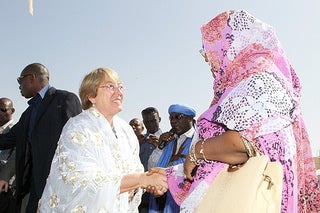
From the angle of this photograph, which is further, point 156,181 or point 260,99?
point 156,181

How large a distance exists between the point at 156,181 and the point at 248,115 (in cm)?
130

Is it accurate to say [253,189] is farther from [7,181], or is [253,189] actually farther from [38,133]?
[7,181]

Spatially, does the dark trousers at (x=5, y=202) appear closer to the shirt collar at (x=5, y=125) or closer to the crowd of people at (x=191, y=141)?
the crowd of people at (x=191, y=141)

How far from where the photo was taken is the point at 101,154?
9.71 feet

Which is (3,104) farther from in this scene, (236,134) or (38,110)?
(236,134)

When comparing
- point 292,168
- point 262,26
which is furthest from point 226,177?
point 262,26

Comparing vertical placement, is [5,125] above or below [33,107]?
below

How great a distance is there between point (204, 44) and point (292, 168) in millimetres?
986

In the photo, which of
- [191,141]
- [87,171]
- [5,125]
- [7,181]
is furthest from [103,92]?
[5,125]

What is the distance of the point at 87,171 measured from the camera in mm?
2846

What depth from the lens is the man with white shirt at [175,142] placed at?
5695 mm

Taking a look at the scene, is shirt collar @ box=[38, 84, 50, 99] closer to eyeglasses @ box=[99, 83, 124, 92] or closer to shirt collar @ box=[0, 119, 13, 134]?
eyeglasses @ box=[99, 83, 124, 92]

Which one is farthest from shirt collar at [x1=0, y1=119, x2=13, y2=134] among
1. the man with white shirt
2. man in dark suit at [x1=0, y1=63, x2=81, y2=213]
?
the man with white shirt

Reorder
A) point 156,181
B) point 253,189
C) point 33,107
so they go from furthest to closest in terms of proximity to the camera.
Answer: point 33,107, point 156,181, point 253,189
